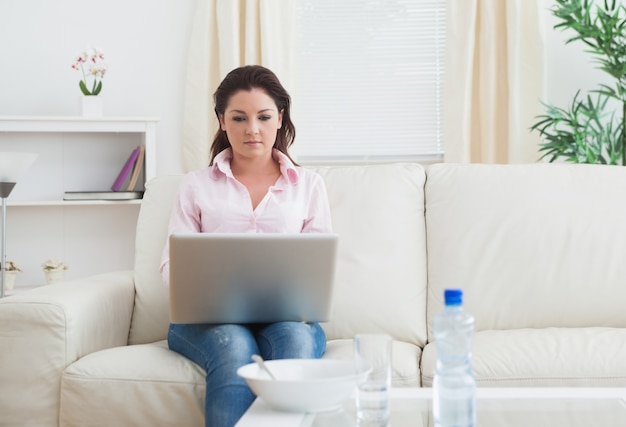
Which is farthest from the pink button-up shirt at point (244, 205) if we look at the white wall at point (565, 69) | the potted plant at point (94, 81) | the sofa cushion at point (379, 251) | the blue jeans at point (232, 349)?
the white wall at point (565, 69)

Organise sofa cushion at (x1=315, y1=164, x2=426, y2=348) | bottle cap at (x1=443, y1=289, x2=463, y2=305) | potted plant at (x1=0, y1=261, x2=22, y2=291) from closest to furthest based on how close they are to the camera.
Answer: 1. bottle cap at (x1=443, y1=289, x2=463, y2=305)
2. sofa cushion at (x1=315, y1=164, x2=426, y2=348)
3. potted plant at (x1=0, y1=261, x2=22, y2=291)

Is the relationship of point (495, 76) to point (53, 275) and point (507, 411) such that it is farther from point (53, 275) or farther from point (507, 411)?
point (507, 411)

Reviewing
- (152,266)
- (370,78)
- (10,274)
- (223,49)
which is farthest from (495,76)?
(10,274)

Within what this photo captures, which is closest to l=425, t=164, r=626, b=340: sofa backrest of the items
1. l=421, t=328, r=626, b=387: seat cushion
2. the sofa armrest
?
l=421, t=328, r=626, b=387: seat cushion

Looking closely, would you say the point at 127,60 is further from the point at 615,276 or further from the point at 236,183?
the point at 615,276

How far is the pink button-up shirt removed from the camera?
212 cm

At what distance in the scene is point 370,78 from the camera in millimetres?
3914

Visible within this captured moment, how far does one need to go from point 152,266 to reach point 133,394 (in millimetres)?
536

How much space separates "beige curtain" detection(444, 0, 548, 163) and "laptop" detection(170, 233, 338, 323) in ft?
→ 7.19

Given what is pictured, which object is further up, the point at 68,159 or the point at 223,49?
the point at 223,49

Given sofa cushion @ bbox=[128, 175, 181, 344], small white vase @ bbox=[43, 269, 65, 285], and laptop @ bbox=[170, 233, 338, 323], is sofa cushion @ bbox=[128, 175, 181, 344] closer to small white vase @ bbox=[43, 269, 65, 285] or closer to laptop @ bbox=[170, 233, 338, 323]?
laptop @ bbox=[170, 233, 338, 323]

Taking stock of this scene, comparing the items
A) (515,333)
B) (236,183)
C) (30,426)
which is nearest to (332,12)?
(236,183)

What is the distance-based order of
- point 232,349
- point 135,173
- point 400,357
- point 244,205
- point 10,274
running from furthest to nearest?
point 135,173
point 10,274
point 244,205
point 400,357
point 232,349

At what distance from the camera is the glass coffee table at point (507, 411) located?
1.27 m
